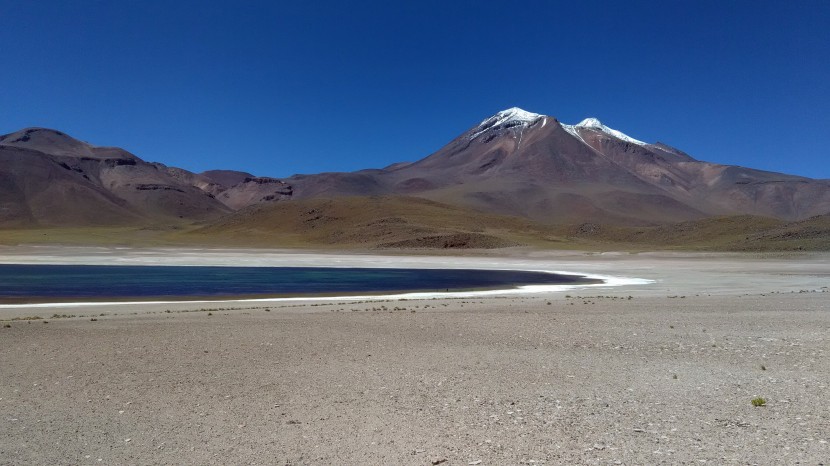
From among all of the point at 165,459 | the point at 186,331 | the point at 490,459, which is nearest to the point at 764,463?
the point at 490,459

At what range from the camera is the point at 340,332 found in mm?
17703

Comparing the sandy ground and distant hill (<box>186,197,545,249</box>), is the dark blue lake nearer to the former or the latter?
the sandy ground

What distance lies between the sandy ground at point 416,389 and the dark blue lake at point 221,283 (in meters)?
12.5

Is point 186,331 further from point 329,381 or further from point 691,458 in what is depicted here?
point 691,458

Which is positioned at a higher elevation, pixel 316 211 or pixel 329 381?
pixel 316 211

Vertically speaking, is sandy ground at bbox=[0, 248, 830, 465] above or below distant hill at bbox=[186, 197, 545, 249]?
below

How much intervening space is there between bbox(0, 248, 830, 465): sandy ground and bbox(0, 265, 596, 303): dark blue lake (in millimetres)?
12506

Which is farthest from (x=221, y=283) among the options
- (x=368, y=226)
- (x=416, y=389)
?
(x=368, y=226)

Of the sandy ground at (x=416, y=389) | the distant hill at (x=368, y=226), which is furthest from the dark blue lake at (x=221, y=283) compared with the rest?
the distant hill at (x=368, y=226)

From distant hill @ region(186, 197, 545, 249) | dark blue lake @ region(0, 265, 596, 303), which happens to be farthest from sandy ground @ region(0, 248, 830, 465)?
distant hill @ region(186, 197, 545, 249)

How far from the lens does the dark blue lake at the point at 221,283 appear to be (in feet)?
112

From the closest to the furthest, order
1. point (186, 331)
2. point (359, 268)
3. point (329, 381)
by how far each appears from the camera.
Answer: point (329, 381) → point (186, 331) → point (359, 268)

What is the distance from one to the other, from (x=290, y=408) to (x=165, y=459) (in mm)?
2394

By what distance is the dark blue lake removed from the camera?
34062 mm
